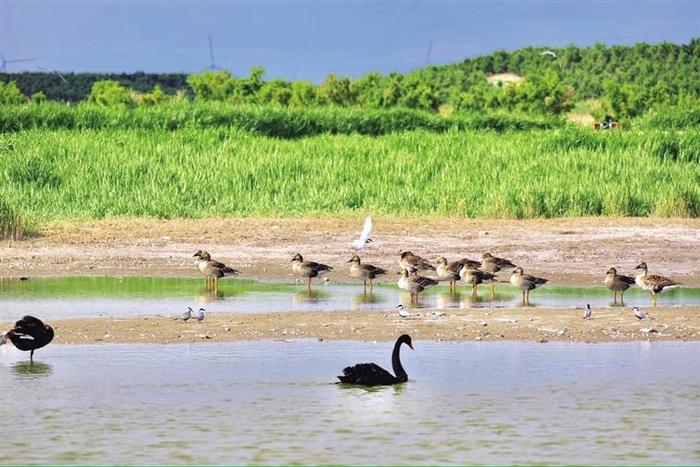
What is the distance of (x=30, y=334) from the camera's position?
13234mm

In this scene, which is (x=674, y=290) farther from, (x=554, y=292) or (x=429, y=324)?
(x=429, y=324)

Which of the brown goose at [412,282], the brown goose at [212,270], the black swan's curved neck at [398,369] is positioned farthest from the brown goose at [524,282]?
the black swan's curved neck at [398,369]

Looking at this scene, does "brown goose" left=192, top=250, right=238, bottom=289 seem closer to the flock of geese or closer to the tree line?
the flock of geese

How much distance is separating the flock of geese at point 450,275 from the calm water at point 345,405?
3.46m

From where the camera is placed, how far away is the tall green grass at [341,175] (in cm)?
2786

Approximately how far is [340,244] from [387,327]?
8746 mm

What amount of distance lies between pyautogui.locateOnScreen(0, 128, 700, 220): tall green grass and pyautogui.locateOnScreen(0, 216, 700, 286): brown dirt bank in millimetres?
1129

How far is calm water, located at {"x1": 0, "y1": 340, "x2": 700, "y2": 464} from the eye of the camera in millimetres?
9984

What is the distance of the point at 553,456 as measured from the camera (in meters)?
9.85

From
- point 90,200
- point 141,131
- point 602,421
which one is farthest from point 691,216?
point 602,421

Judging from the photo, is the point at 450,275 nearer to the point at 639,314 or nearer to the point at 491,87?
the point at 639,314

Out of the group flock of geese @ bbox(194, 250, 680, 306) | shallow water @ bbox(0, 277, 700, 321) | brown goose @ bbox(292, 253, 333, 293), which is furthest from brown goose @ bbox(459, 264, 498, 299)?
brown goose @ bbox(292, 253, 333, 293)

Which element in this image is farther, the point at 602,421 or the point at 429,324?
the point at 429,324

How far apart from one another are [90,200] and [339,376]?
16998mm
